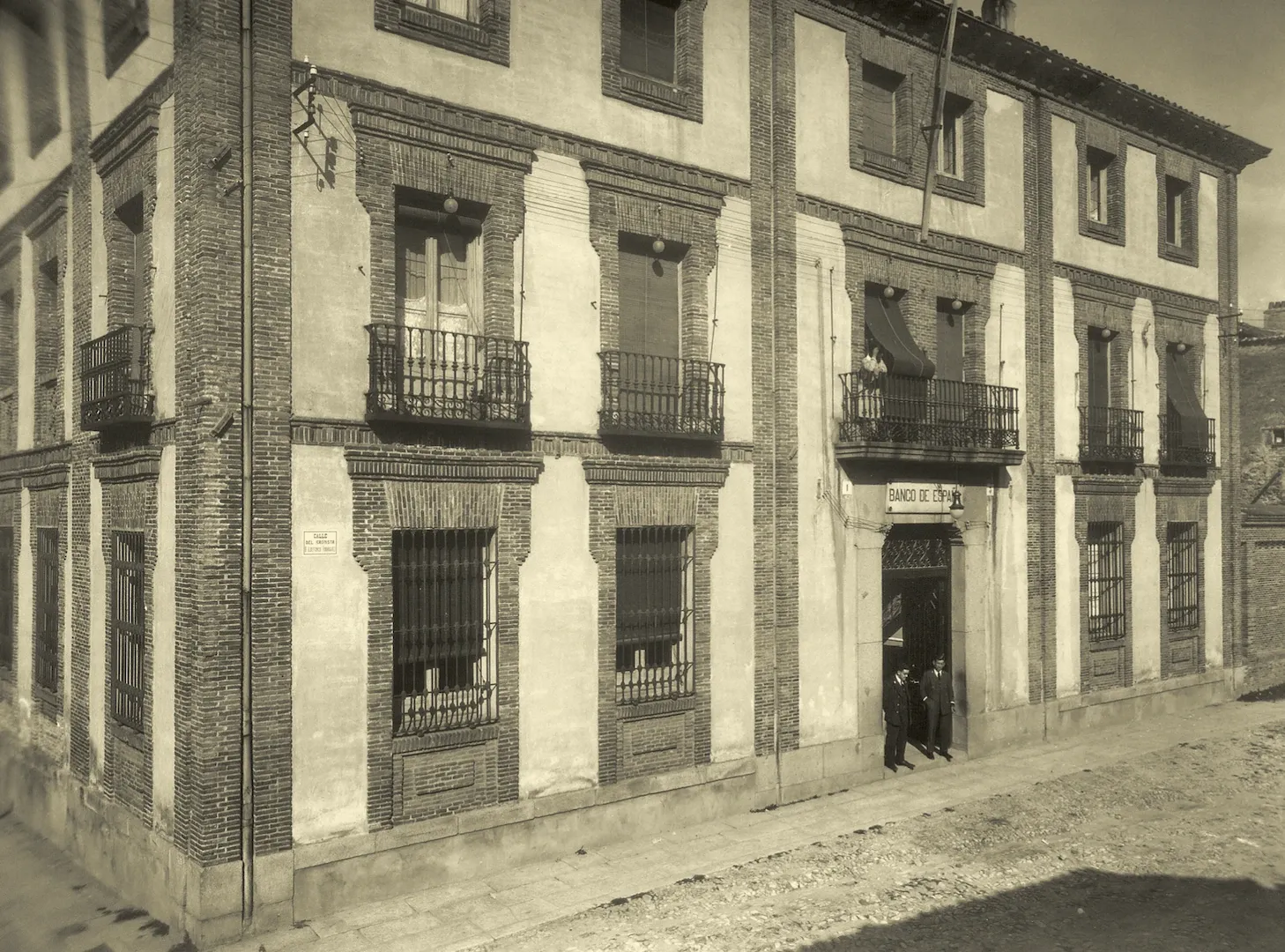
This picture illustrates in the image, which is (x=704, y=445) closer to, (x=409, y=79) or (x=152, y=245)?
(x=409, y=79)

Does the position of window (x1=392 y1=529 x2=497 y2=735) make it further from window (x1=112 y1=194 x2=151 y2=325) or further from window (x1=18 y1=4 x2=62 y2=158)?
window (x1=18 y1=4 x2=62 y2=158)

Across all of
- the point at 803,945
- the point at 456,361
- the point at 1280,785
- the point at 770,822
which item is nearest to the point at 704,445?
the point at 456,361

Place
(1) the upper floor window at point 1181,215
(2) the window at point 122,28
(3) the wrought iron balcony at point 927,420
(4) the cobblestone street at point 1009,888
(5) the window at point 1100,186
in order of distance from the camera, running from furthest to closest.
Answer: (1) the upper floor window at point 1181,215 → (5) the window at point 1100,186 → (3) the wrought iron balcony at point 927,420 → (4) the cobblestone street at point 1009,888 → (2) the window at point 122,28

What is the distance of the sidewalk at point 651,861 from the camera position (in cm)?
945

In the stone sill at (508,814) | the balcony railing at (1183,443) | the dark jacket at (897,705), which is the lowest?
the stone sill at (508,814)

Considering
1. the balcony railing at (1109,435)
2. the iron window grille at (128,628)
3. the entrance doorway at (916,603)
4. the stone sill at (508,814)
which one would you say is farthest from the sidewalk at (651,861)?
the balcony railing at (1109,435)

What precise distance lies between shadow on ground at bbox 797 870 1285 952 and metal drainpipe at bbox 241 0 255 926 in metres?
5.57

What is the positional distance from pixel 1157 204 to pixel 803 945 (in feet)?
60.1

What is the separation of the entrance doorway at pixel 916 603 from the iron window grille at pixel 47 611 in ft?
41.8

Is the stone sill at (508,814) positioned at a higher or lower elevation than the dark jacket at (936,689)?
lower

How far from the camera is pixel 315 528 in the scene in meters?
10.1

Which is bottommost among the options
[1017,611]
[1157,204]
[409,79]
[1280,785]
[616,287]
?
[1280,785]

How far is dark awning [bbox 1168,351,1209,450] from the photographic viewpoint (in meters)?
20.6

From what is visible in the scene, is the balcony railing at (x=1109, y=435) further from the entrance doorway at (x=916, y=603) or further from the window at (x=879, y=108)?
the window at (x=879, y=108)
